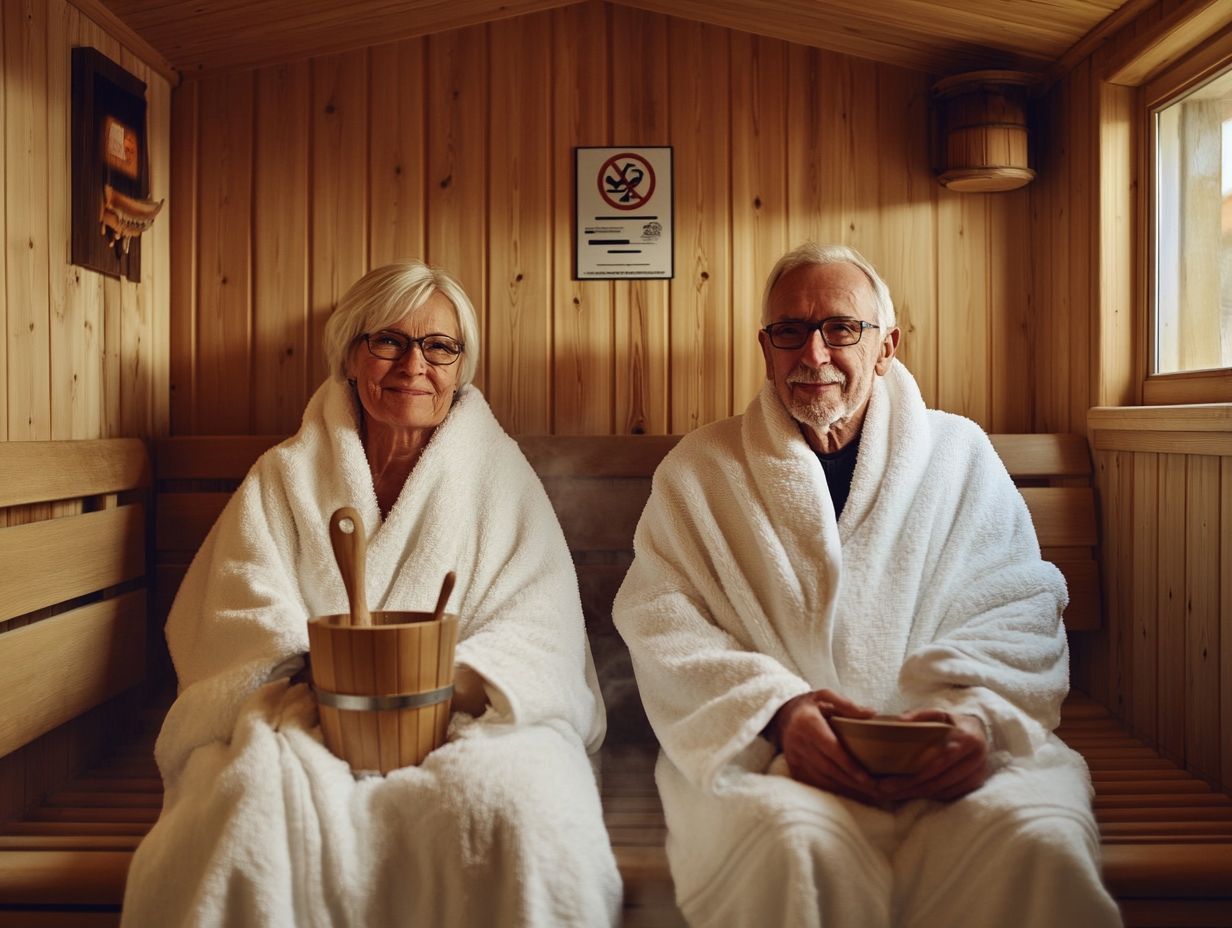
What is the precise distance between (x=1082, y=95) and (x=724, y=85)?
32.6 inches

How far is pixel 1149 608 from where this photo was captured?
82.5 inches

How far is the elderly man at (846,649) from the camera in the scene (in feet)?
4.59

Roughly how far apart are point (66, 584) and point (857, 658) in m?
1.52

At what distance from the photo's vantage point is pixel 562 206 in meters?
2.46

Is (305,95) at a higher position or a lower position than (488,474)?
higher

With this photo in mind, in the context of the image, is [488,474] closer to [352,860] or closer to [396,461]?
[396,461]

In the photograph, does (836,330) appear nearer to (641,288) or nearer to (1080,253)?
(641,288)

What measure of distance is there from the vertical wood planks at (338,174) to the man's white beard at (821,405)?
3.82 feet

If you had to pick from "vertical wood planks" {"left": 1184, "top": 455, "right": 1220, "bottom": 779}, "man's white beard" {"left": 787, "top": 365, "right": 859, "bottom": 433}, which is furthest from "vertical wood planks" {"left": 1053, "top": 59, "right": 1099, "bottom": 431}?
"man's white beard" {"left": 787, "top": 365, "right": 859, "bottom": 433}

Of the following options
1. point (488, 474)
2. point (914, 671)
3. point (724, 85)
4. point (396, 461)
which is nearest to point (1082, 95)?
point (724, 85)

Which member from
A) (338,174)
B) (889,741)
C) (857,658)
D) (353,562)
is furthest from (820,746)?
(338,174)

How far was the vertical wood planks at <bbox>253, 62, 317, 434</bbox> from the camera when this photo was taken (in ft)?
8.11

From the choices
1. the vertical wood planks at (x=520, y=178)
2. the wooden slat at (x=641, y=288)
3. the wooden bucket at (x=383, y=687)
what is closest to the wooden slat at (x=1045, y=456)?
the wooden slat at (x=641, y=288)

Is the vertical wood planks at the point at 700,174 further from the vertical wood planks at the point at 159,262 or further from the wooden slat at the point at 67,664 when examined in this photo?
the wooden slat at the point at 67,664
